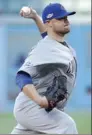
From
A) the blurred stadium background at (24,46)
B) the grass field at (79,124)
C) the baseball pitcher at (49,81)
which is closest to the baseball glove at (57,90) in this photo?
the baseball pitcher at (49,81)

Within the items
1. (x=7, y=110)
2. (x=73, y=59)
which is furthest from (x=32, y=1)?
(x=73, y=59)

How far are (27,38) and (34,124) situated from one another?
43.2 ft

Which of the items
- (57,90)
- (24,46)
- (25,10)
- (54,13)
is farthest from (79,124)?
(57,90)

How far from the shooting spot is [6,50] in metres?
18.6

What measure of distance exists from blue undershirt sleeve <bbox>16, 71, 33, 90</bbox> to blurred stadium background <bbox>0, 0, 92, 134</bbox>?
11.9m

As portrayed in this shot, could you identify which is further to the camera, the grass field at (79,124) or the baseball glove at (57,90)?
the grass field at (79,124)

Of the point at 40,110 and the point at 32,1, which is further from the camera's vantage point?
the point at 32,1

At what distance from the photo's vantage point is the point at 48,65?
515 cm

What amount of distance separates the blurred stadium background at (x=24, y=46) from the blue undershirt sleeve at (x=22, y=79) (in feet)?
39.1

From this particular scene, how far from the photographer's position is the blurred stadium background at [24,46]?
57.9ft

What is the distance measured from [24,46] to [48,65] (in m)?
13.1

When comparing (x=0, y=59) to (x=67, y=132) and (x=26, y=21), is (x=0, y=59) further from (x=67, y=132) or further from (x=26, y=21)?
(x=67, y=132)

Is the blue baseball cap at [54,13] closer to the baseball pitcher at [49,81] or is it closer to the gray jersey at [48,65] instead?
the baseball pitcher at [49,81]

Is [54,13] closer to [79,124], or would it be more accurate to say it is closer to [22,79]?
[22,79]
